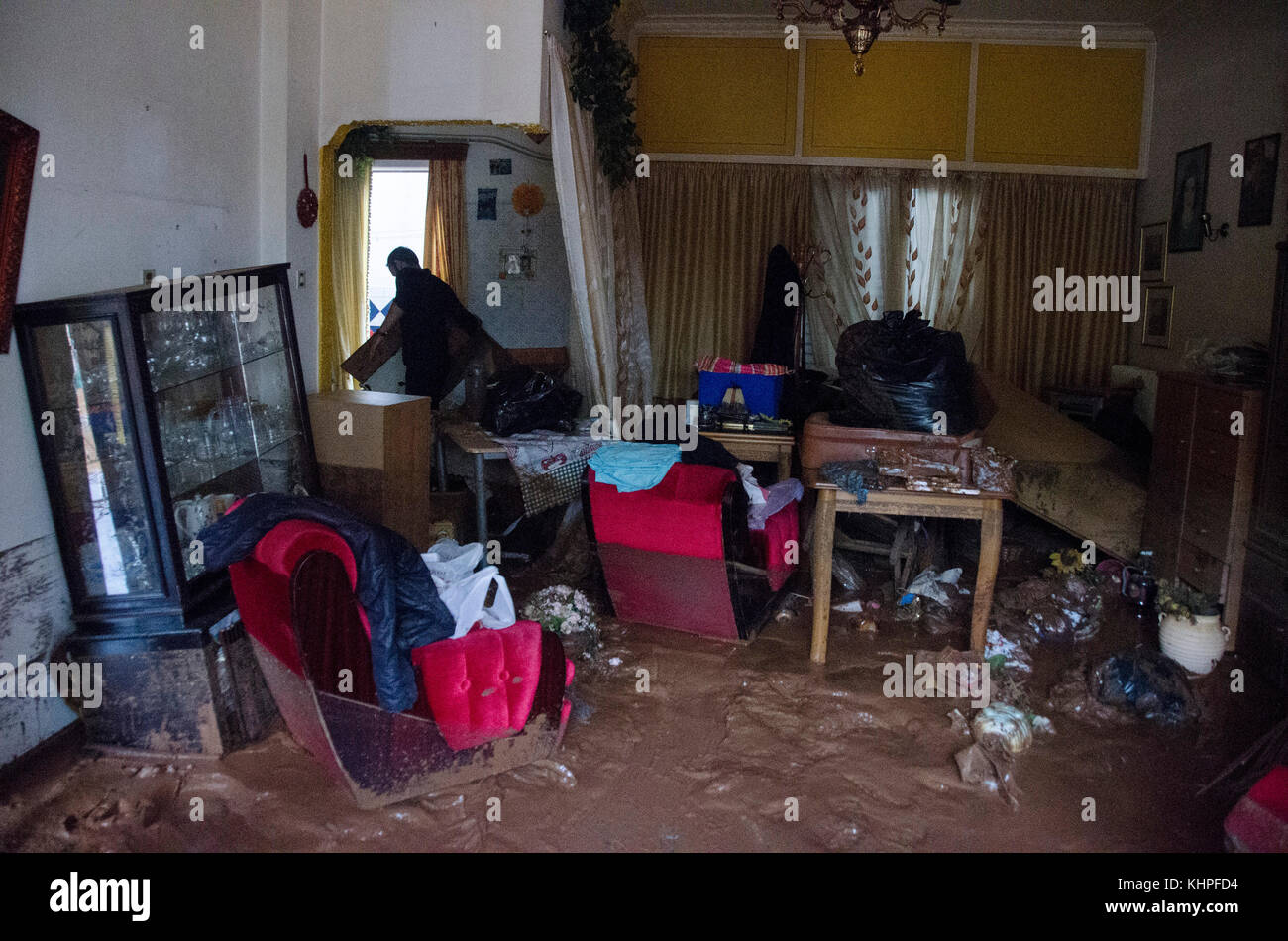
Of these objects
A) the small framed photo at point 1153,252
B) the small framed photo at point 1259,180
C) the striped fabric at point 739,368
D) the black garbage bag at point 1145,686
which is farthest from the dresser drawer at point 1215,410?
the small framed photo at point 1153,252

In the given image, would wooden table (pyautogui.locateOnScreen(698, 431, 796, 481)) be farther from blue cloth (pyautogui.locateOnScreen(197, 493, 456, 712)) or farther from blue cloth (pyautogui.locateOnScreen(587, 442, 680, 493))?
blue cloth (pyautogui.locateOnScreen(197, 493, 456, 712))

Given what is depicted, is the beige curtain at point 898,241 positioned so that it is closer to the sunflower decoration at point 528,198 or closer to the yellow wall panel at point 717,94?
the yellow wall panel at point 717,94

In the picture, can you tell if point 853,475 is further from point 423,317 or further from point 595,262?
point 423,317

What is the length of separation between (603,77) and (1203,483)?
3901 millimetres

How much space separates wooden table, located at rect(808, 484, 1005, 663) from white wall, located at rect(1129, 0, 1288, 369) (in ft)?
6.35

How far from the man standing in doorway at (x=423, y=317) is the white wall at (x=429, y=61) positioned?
1.24 m

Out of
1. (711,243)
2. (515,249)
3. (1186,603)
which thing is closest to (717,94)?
(711,243)

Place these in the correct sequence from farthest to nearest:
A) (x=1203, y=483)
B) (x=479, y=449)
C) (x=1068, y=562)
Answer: (x=1068, y=562) → (x=479, y=449) → (x=1203, y=483)

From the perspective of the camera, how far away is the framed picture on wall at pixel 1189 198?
6.37 metres

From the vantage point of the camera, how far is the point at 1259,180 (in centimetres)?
554

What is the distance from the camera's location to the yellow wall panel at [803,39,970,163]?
761cm

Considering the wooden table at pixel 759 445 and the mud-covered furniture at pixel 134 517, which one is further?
the wooden table at pixel 759 445

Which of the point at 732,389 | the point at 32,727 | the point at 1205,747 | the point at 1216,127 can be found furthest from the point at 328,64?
the point at 1216,127
